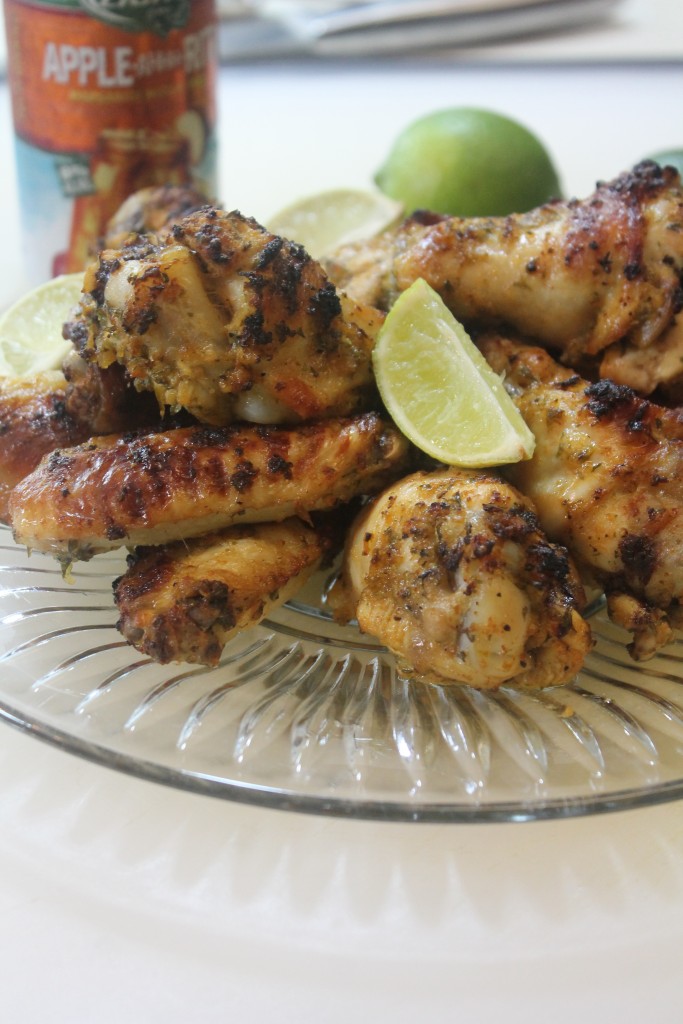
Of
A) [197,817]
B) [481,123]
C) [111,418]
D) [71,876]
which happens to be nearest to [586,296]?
[111,418]

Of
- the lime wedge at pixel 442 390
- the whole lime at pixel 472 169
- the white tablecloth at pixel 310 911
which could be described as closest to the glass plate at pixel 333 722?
the white tablecloth at pixel 310 911

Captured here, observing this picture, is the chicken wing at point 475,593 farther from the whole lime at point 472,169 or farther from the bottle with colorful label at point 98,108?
the whole lime at point 472,169

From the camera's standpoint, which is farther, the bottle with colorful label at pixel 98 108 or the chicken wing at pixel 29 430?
the bottle with colorful label at pixel 98 108

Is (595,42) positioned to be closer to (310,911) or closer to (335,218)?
(335,218)

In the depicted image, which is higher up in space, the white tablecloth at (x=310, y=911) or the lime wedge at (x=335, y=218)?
the lime wedge at (x=335, y=218)

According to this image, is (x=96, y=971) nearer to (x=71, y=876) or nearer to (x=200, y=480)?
(x=71, y=876)

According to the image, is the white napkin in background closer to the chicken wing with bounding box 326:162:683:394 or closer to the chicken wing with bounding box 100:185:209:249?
the chicken wing with bounding box 100:185:209:249

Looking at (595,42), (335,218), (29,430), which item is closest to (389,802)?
(29,430)

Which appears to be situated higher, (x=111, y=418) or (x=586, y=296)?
(x=586, y=296)
